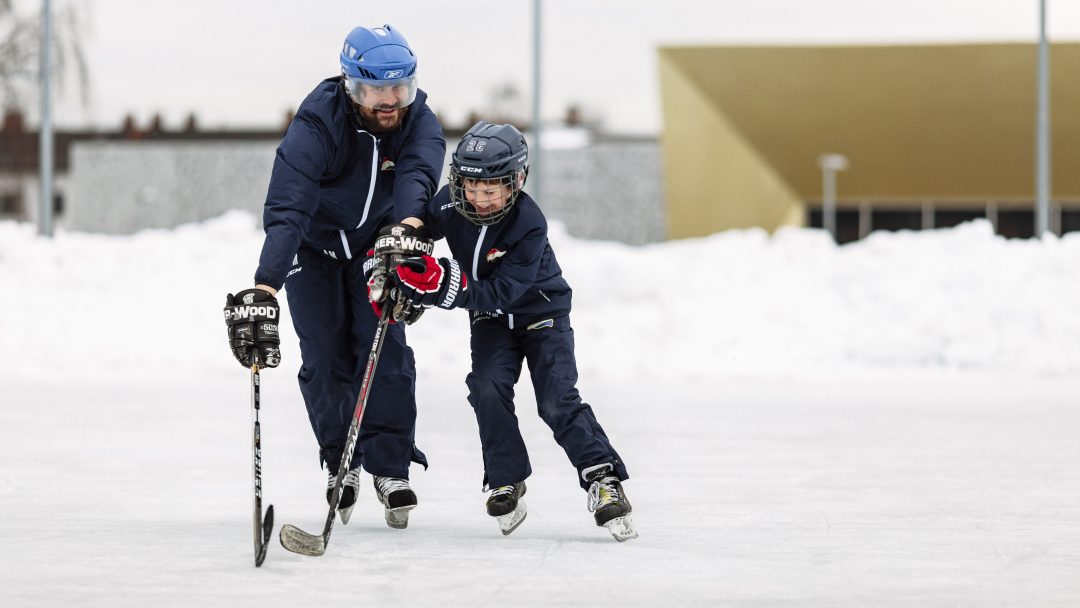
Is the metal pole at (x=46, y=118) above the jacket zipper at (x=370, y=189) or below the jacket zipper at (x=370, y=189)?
above

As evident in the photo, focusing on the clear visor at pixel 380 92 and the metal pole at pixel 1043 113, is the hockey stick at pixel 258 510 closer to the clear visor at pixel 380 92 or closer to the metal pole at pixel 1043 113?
the clear visor at pixel 380 92

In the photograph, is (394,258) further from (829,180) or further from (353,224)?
(829,180)

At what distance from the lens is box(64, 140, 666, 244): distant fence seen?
97.9 ft

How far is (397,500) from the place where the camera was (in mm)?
4875

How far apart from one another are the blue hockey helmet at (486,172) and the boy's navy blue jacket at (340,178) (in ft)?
0.65

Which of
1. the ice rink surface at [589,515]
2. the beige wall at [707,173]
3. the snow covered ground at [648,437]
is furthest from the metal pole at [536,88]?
the beige wall at [707,173]

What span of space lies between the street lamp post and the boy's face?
1024 inches

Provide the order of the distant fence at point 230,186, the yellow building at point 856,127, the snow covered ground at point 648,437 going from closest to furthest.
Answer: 1. the snow covered ground at point 648,437
2. the yellow building at point 856,127
3. the distant fence at point 230,186

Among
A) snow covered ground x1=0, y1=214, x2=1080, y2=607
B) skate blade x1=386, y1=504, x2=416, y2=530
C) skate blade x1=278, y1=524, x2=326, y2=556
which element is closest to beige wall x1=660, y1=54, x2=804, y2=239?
snow covered ground x1=0, y1=214, x2=1080, y2=607

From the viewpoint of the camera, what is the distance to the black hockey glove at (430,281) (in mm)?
4414

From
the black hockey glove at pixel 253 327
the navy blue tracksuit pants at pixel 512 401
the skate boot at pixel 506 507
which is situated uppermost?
the black hockey glove at pixel 253 327

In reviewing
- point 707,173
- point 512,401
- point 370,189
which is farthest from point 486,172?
point 707,173

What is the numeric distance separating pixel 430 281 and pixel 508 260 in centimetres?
34

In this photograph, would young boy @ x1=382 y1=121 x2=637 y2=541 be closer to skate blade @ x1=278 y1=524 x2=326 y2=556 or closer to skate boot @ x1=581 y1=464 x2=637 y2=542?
skate boot @ x1=581 y1=464 x2=637 y2=542
